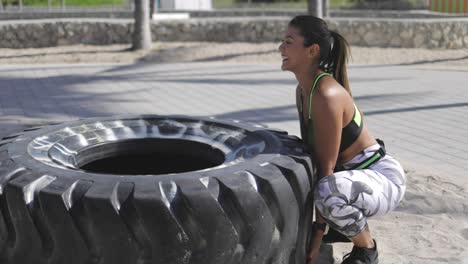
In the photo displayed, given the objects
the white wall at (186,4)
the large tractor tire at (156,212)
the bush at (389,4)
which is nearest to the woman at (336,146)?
the large tractor tire at (156,212)

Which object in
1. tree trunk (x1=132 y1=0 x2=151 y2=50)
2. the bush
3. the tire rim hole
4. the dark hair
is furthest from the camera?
the bush

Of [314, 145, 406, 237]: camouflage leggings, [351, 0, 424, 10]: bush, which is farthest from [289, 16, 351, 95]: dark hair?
[351, 0, 424, 10]: bush

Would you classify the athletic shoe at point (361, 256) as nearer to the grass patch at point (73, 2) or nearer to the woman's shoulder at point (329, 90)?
the woman's shoulder at point (329, 90)

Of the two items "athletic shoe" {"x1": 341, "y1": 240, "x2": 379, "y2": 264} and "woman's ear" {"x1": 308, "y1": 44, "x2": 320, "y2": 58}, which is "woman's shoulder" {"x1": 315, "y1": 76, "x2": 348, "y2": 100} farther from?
"athletic shoe" {"x1": 341, "y1": 240, "x2": 379, "y2": 264}

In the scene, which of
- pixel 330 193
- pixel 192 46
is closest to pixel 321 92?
pixel 330 193

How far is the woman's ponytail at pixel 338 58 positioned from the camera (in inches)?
113

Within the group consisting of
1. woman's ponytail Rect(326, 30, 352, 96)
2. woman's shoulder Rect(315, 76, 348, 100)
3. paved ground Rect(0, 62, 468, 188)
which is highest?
woman's ponytail Rect(326, 30, 352, 96)

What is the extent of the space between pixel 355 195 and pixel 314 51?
678mm

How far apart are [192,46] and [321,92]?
11.2m

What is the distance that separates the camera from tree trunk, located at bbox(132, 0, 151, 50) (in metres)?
13.2

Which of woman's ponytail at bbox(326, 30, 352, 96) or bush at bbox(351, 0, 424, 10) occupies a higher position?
bush at bbox(351, 0, 424, 10)

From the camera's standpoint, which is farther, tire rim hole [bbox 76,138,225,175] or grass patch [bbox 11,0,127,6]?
grass patch [bbox 11,0,127,6]

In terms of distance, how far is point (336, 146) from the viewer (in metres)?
2.62

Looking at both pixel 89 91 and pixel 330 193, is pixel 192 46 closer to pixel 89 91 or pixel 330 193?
pixel 89 91
